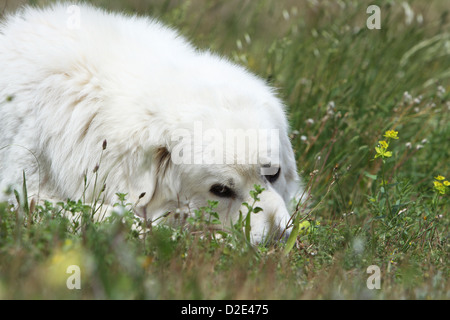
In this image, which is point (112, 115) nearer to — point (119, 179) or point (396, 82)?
point (119, 179)

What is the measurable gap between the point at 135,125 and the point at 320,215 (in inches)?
65.8

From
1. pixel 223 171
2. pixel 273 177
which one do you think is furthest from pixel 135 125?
pixel 273 177

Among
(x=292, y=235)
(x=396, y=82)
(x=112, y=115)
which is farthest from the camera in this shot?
(x=396, y=82)

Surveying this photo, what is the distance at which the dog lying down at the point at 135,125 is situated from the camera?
2.94 m

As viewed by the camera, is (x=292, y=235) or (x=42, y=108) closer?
(x=292, y=235)

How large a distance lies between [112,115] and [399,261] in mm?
1619

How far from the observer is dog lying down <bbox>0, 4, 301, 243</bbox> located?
9.63 ft

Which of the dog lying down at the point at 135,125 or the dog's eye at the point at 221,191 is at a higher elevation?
the dog lying down at the point at 135,125

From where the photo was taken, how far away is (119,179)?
120 inches

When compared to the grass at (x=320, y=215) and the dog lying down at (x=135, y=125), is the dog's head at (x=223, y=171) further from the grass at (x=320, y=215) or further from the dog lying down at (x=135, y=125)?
the grass at (x=320, y=215)

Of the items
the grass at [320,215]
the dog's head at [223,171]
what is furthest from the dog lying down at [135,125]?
the grass at [320,215]

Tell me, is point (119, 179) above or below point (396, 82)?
below
